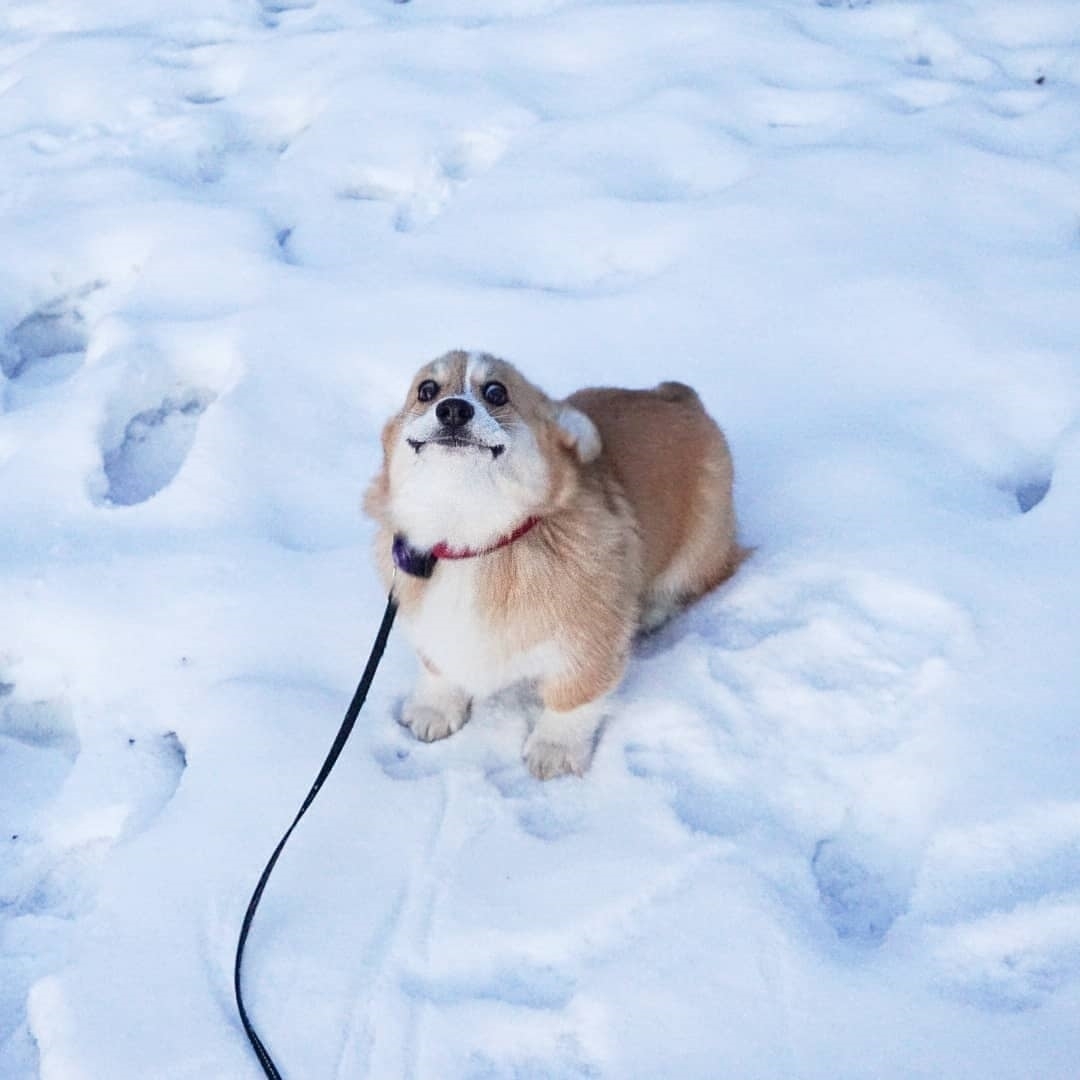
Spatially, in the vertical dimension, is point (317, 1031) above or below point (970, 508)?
below

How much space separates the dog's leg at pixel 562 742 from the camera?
2.17 m

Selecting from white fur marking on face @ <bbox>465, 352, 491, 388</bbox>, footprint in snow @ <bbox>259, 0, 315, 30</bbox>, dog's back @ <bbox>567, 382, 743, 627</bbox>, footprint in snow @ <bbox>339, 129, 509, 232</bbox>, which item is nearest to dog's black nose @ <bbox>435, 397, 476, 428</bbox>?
white fur marking on face @ <bbox>465, 352, 491, 388</bbox>

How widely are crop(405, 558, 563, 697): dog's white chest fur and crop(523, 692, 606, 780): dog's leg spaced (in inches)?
5.2

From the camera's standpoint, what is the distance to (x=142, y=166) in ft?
13.9

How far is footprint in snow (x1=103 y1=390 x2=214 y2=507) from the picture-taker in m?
2.97

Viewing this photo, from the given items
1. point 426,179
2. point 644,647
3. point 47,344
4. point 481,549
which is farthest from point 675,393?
point 47,344

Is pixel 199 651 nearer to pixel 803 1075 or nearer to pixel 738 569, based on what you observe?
pixel 738 569

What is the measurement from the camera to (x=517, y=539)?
2.00 m

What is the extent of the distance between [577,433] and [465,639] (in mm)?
505

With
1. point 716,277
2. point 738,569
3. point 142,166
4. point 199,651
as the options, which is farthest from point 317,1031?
point 142,166

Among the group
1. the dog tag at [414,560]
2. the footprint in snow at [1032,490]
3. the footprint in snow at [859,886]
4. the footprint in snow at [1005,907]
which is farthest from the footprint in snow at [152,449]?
the footprint in snow at [1032,490]

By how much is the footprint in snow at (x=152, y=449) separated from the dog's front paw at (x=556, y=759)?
61.7 inches

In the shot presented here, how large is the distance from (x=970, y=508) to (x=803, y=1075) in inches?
64.5

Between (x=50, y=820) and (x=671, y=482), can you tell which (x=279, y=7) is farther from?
(x=50, y=820)
